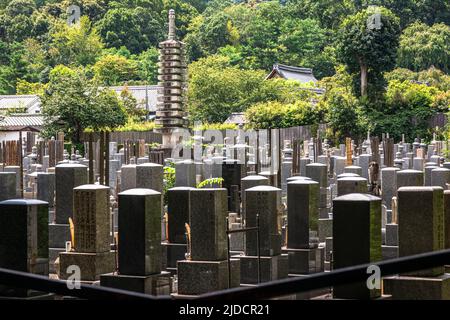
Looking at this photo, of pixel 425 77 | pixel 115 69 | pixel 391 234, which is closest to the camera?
pixel 391 234

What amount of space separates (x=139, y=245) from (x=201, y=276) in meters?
0.94

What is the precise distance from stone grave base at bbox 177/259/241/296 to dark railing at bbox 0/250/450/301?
7.12 meters

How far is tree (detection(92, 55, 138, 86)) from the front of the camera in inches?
3230

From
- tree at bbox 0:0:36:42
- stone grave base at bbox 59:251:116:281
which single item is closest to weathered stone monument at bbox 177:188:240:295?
stone grave base at bbox 59:251:116:281

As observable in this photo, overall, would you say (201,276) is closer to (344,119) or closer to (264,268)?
(264,268)

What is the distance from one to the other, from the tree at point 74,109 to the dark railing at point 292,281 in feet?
138

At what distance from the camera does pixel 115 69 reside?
274 ft

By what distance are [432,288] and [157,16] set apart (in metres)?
89.7

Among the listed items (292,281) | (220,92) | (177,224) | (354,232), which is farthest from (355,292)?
(220,92)

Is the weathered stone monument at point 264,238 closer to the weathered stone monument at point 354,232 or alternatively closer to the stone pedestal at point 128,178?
the weathered stone monument at point 354,232

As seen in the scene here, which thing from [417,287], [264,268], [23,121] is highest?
[23,121]

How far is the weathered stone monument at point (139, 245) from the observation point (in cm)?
1079

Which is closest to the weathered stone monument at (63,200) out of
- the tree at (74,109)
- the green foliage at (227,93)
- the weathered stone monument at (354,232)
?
the weathered stone monument at (354,232)
